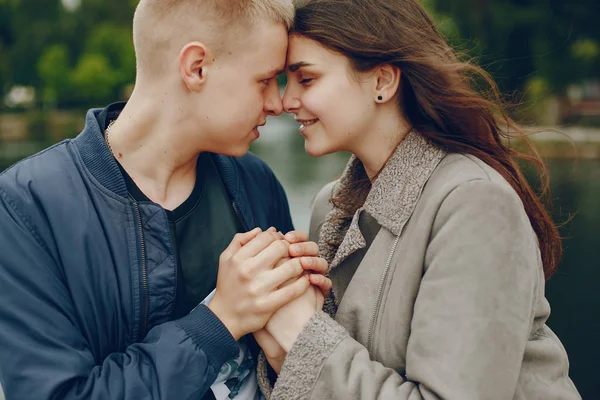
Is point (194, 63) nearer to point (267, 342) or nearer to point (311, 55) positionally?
point (311, 55)

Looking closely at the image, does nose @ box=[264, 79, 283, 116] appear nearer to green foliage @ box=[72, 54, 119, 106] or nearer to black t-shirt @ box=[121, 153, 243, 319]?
black t-shirt @ box=[121, 153, 243, 319]

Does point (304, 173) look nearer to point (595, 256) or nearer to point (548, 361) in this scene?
point (595, 256)

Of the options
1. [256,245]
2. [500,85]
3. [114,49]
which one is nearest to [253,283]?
[256,245]

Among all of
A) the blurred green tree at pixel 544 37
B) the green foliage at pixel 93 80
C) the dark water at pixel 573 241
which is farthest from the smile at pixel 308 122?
the green foliage at pixel 93 80

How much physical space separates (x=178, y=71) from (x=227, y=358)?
1.02 metres

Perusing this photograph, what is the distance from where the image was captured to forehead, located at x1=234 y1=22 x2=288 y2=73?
98.4 inches

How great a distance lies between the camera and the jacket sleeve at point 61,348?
2.05m

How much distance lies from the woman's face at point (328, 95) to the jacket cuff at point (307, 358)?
71 centimetres

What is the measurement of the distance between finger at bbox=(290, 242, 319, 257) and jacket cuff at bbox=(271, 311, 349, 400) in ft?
0.84

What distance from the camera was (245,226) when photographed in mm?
2697

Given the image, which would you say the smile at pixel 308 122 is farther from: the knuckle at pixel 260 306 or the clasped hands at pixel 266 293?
the knuckle at pixel 260 306

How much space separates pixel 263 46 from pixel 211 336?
1032mm

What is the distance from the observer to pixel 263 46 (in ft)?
8.24

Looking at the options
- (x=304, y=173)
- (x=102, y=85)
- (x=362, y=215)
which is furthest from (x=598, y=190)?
(x=102, y=85)
